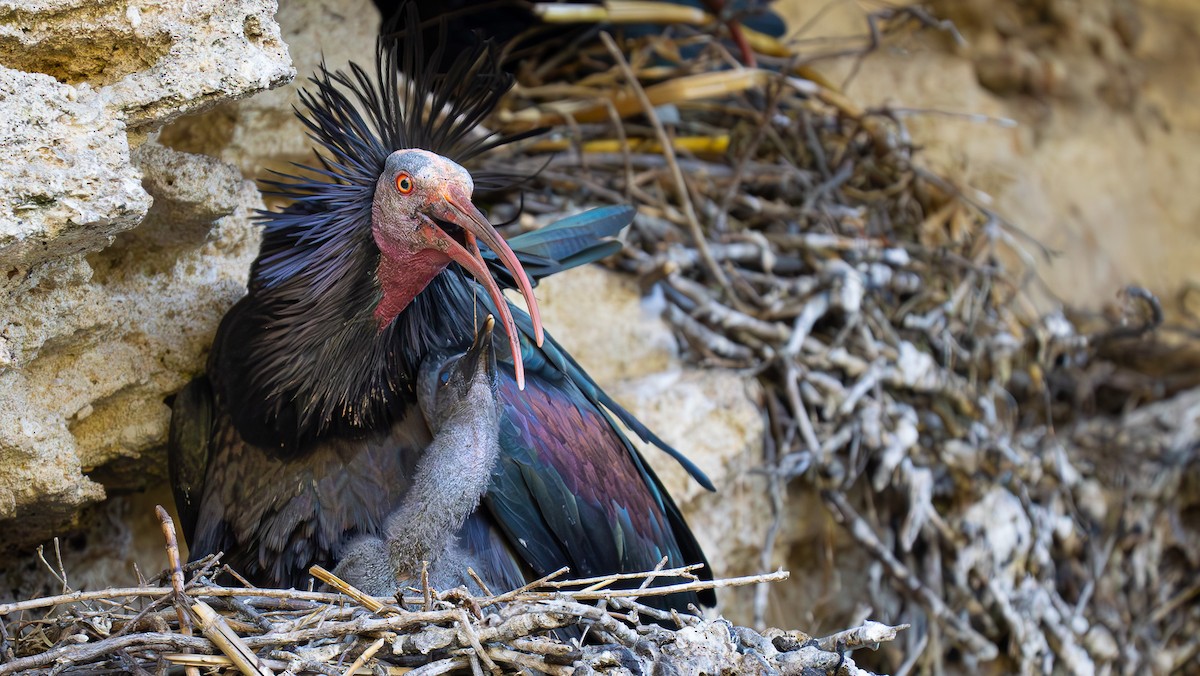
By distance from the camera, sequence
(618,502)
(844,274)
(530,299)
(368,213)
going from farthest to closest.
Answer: (844,274) → (618,502) → (368,213) → (530,299)

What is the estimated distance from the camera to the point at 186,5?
2.15 m

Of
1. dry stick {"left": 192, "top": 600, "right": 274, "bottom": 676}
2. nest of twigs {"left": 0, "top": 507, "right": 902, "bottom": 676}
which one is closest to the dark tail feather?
nest of twigs {"left": 0, "top": 507, "right": 902, "bottom": 676}

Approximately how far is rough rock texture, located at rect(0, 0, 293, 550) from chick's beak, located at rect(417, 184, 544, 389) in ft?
1.20

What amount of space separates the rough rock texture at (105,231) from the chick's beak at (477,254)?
365mm

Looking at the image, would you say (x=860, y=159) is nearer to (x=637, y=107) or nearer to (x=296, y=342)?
(x=637, y=107)

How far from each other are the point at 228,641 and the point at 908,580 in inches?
81.9

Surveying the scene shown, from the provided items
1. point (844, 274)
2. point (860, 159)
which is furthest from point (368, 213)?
point (860, 159)

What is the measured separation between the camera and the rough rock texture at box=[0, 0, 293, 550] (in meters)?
1.99

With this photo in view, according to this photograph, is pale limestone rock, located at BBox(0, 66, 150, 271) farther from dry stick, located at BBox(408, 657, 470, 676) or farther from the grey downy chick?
dry stick, located at BBox(408, 657, 470, 676)

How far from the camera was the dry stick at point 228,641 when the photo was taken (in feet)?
6.49

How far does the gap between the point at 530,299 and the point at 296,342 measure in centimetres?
51

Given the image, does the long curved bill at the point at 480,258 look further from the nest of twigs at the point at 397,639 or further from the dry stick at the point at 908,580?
the dry stick at the point at 908,580

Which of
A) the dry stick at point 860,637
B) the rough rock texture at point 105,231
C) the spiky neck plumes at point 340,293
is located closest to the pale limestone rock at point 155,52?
the rough rock texture at point 105,231

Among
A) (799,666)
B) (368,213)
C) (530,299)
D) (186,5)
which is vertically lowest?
(799,666)
